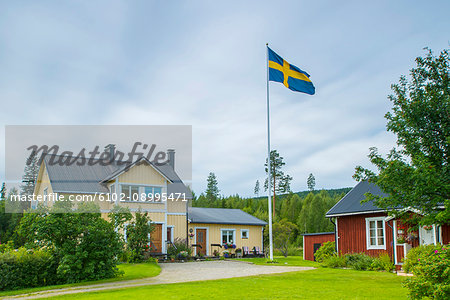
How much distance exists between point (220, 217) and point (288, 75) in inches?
530

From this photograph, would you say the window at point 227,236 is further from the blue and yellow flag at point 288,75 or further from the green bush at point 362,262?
the blue and yellow flag at point 288,75

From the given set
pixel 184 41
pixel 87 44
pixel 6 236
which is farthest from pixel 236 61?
pixel 6 236

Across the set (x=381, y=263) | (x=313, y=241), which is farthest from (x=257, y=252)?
(x=381, y=263)

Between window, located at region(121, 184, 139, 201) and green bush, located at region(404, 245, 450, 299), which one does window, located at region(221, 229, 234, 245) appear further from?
green bush, located at region(404, 245, 450, 299)

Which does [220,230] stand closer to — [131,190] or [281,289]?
[131,190]

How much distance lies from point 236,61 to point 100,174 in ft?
51.7

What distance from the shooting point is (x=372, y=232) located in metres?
20.6

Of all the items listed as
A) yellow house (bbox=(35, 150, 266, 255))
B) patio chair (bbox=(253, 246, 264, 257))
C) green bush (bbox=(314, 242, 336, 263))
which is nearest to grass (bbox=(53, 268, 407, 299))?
green bush (bbox=(314, 242, 336, 263))

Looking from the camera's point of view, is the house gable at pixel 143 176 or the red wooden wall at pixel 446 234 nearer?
the red wooden wall at pixel 446 234

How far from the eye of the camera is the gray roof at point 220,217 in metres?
30.3

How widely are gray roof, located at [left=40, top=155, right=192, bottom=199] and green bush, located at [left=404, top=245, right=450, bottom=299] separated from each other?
67.4ft

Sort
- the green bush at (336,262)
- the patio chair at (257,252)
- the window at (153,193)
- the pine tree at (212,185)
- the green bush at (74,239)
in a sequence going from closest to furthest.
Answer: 1. the green bush at (74,239)
2. the green bush at (336,262)
3. the window at (153,193)
4. the patio chair at (257,252)
5. the pine tree at (212,185)

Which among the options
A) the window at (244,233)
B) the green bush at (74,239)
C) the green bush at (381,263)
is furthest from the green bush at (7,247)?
the window at (244,233)

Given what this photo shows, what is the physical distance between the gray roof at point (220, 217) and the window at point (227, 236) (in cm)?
72
